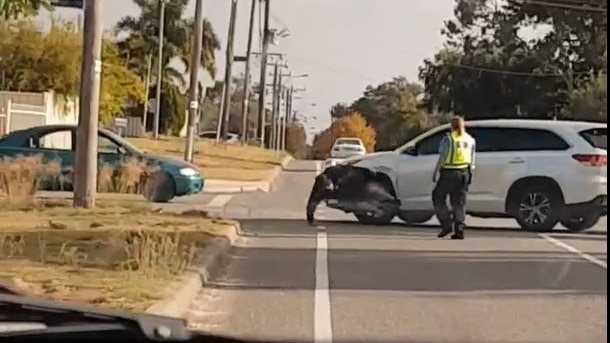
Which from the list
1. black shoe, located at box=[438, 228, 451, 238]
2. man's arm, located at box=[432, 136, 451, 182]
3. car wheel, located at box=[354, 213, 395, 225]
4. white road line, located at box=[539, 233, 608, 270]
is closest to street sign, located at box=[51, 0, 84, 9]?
car wheel, located at box=[354, 213, 395, 225]

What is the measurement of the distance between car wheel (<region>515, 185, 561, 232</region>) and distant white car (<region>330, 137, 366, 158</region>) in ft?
25.8

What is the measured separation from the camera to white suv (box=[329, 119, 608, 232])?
19.7 meters

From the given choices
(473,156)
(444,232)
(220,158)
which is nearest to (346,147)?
(473,156)

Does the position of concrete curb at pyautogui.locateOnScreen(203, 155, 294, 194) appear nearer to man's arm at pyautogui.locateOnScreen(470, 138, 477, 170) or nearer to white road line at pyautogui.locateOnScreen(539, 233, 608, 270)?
man's arm at pyautogui.locateOnScreen(470, 138, 477, 170)

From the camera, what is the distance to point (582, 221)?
20188 millimetres

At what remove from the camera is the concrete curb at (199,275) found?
1055 centimetres

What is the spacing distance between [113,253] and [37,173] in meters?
9.49

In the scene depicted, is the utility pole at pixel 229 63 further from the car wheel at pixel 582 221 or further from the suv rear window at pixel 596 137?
the suv rear window at pixel 596 137

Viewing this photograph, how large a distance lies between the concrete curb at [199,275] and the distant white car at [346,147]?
374 inches

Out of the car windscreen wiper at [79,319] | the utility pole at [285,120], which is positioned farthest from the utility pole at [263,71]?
the car windscreen wiper at [79,319]

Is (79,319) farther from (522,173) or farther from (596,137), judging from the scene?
(596,137)

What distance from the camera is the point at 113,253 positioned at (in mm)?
14242

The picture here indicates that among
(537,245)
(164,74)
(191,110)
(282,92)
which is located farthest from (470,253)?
(282,92)

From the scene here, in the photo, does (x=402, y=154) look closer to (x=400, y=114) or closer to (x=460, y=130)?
(x=460, y=130)
